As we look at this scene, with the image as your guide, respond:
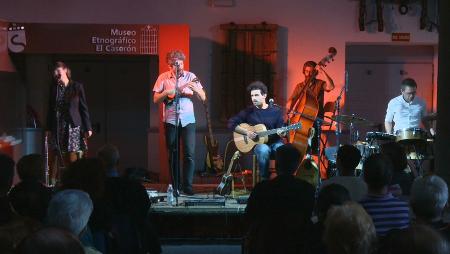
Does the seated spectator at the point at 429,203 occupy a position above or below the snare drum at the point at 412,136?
below

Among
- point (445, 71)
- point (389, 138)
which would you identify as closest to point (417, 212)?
point (445, 71)

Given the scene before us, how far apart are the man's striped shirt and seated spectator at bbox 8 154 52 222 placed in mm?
2019

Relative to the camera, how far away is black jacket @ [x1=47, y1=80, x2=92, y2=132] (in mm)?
8414

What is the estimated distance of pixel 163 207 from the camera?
23.7 ft

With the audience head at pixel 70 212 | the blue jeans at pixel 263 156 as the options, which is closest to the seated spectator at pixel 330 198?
the audience head at pixel 70 212

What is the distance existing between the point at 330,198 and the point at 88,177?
1.66 metres

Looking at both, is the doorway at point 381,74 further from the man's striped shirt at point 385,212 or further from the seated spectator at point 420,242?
the seated spectator at point 420,242

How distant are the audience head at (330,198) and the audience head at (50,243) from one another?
65.5 inches

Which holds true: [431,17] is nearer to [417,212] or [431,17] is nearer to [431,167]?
[431,167]

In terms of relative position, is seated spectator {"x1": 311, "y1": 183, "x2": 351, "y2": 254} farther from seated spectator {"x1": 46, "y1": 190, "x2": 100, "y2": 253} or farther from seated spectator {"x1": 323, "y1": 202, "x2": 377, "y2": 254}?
seated spectator {"x1": 46, "y1": 190, "x2": 100, "y2": 253}

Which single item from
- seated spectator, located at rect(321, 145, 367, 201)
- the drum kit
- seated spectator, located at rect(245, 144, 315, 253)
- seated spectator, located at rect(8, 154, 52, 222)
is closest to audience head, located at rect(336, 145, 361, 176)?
seated spectator, located at rect(321, 145, 367, 201)

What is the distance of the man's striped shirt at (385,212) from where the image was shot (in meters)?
4.34

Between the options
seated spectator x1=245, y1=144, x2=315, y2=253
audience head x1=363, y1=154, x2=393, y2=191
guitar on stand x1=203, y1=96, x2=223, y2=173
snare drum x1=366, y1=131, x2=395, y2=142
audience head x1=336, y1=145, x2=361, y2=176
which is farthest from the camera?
guitar on stand x1=203, y1=96, x2=223, y2=173

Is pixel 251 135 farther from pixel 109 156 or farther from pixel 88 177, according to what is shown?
pixel 88 177
